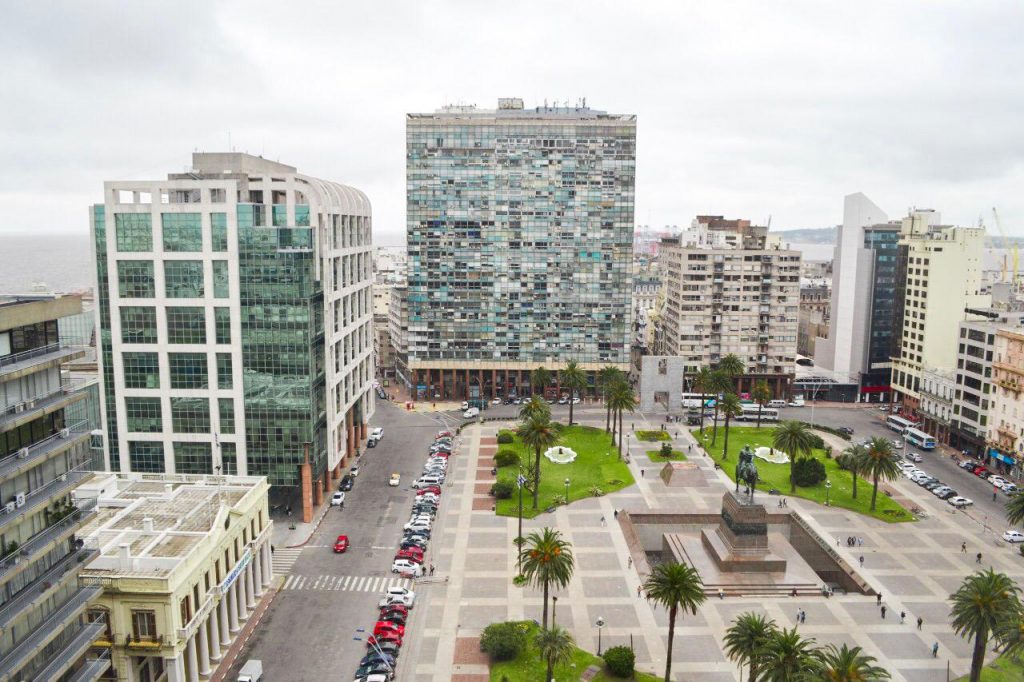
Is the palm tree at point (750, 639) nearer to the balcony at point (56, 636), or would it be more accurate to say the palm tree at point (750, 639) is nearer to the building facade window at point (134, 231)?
the balcony at point (56, 636)

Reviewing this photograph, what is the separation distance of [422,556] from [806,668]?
149ft

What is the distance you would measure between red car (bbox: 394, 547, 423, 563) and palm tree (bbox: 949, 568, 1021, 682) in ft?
165

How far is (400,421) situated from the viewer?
14862 cm

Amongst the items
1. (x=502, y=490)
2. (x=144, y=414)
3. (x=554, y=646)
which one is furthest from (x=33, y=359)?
(x=502, y=490)

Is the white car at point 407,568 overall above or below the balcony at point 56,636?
below

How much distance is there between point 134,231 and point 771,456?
9633cm

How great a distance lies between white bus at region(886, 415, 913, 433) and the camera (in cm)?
14162

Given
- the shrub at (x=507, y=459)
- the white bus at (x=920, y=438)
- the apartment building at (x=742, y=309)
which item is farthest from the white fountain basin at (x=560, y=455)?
the white bus at (x=920, y=438)

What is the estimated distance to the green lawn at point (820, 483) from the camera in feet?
331

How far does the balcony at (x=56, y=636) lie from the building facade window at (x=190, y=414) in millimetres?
44290

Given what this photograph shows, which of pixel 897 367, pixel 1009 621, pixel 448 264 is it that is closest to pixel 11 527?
pixel 1009 621

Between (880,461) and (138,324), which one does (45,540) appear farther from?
(880,461)

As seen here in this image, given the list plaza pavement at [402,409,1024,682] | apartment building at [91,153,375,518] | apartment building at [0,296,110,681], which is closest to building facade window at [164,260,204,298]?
apartment building at [91,153,375,518]

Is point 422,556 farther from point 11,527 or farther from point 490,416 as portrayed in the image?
point 490,416
